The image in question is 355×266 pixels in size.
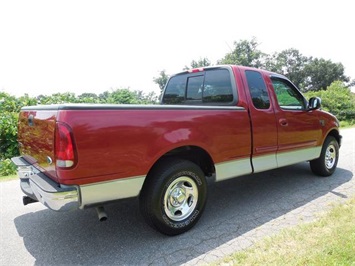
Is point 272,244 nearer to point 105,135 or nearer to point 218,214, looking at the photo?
point 218,214

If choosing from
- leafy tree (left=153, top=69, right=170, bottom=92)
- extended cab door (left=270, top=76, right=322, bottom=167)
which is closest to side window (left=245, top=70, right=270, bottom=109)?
extended cab door (left=270, top=76, right=322, bottom=167)

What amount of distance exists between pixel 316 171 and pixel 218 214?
106 inches

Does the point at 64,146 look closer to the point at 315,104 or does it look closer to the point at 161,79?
the point at 315,104

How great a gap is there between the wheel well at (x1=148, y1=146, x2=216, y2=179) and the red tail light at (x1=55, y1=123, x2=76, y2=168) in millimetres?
949

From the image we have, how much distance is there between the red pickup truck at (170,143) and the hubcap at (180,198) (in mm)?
12

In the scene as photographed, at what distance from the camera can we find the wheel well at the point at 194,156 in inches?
128

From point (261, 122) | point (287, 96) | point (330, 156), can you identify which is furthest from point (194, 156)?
point (330, 156)

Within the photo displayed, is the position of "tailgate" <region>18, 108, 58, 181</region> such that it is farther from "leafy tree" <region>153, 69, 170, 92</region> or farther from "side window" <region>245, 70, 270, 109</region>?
"leafy tree" <region>153, 69, 170, 92</region>

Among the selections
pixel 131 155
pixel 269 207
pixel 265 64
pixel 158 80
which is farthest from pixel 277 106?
pixel 265 64

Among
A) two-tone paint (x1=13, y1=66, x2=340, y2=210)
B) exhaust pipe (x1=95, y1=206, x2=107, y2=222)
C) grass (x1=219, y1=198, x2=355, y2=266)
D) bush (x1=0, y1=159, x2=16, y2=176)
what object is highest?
two-tone paint (x1=13, y1=66, x2=340, y2=210)

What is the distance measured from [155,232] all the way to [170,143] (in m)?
1.12

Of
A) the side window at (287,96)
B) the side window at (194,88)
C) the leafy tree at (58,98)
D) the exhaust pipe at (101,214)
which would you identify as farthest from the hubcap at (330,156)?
the leafy tree at (58,98)

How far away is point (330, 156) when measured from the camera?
18.1 feet

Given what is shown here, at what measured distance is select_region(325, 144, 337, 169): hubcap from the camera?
542cm
